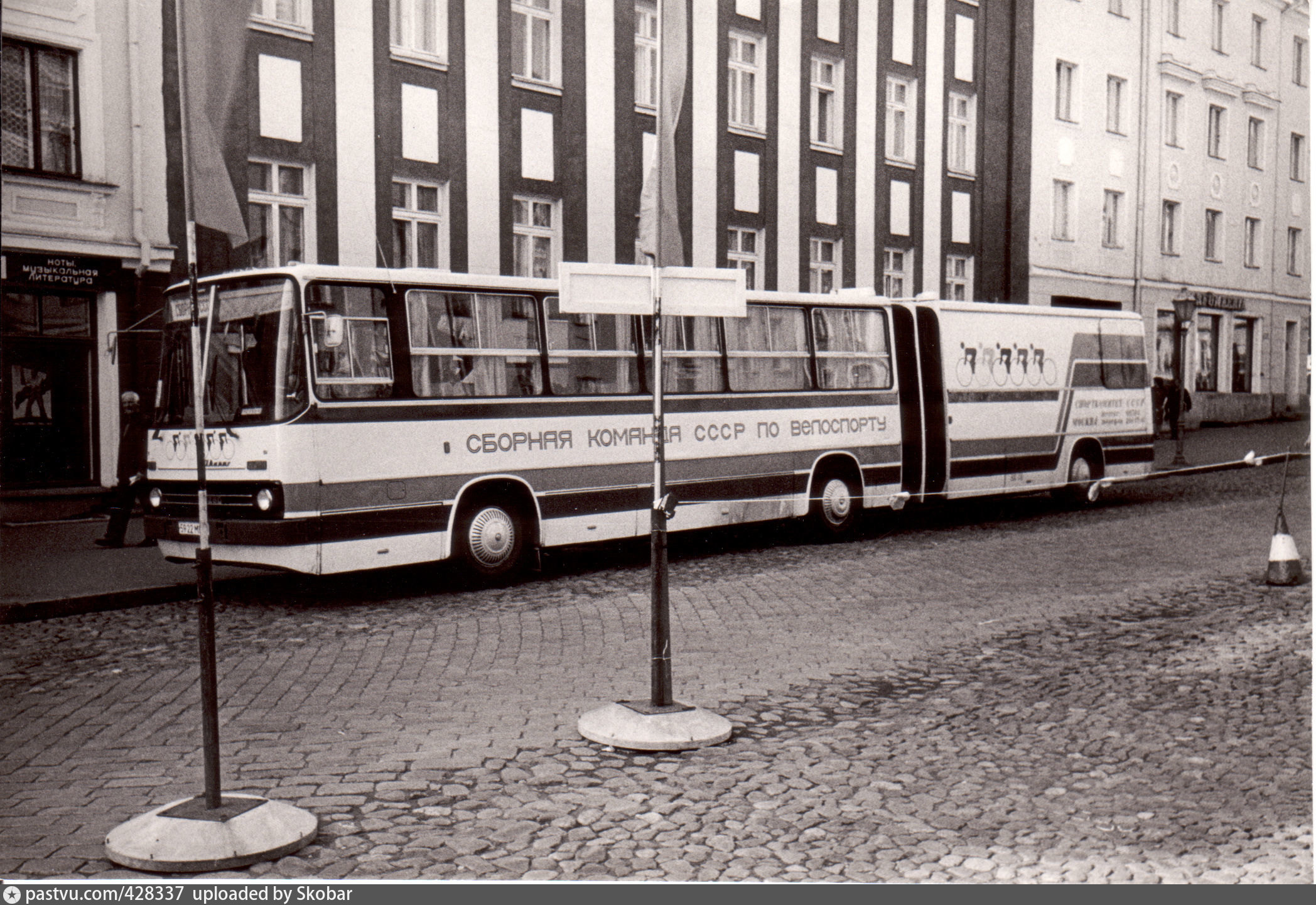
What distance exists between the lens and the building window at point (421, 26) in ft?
53.3

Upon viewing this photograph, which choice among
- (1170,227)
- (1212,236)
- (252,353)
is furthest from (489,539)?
(1212,236)

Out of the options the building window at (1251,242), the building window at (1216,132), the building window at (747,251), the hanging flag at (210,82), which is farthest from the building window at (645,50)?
the hanging flag at (210,82)

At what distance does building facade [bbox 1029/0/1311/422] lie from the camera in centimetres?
515

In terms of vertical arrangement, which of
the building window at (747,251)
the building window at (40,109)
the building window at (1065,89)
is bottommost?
Result: the building window at (747,251)

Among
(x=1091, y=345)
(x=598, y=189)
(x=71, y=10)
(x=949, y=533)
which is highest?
(x=71, y=10)

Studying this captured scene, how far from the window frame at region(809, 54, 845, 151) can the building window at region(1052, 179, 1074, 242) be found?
14.3 feet

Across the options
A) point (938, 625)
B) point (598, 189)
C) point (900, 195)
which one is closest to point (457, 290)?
point (938, 625)

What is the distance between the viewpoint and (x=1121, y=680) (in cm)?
720

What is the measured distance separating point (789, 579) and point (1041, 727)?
16.6 feet

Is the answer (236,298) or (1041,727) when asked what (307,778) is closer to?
(1041,727)

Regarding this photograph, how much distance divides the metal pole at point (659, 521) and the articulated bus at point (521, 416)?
143 inches

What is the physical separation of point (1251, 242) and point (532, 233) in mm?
13318

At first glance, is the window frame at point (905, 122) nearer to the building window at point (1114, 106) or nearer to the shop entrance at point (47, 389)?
the building window at point (1114, 106)

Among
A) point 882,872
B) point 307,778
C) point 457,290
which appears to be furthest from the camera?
point 457,290
